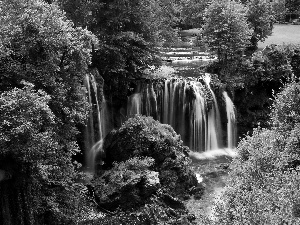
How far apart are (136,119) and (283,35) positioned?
36.8m

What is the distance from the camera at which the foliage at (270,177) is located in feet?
46.3

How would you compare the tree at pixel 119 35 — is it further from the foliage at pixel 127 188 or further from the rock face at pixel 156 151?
the foliage at pixel 127 188

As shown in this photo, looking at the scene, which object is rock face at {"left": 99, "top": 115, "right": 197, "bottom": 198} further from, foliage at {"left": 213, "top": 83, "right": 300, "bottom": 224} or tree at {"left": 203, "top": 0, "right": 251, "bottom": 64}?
tree at {"left": 203, "top": 0, "right": 251, "bottom": 64}

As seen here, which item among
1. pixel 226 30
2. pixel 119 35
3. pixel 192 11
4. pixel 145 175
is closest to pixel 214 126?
pixel 226 30

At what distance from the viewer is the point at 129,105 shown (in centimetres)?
3203

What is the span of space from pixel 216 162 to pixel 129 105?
28.6ft

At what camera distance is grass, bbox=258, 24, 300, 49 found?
164ft

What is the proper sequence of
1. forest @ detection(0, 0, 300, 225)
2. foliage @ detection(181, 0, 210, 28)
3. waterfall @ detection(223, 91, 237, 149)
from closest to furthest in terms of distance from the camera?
forest @ detection(0, 0, 300, 225) → waterfall @ detection(223, 91, 237, 149) → foliage @ detection(181, 0, 210, 28)

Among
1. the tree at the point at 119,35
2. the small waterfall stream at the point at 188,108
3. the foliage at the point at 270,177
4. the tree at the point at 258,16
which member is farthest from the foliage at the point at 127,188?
the tree at the point at 258,16

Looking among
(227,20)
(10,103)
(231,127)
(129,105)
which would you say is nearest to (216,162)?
(231,127)

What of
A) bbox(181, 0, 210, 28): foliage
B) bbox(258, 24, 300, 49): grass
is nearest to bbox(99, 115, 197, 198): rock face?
bbox(258, 24, 300, 49): grass

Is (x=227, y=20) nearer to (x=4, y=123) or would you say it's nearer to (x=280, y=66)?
(x=280, y=66)

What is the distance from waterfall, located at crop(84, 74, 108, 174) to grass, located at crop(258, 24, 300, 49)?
27589 millimetres

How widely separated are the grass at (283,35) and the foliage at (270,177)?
1125 inches
